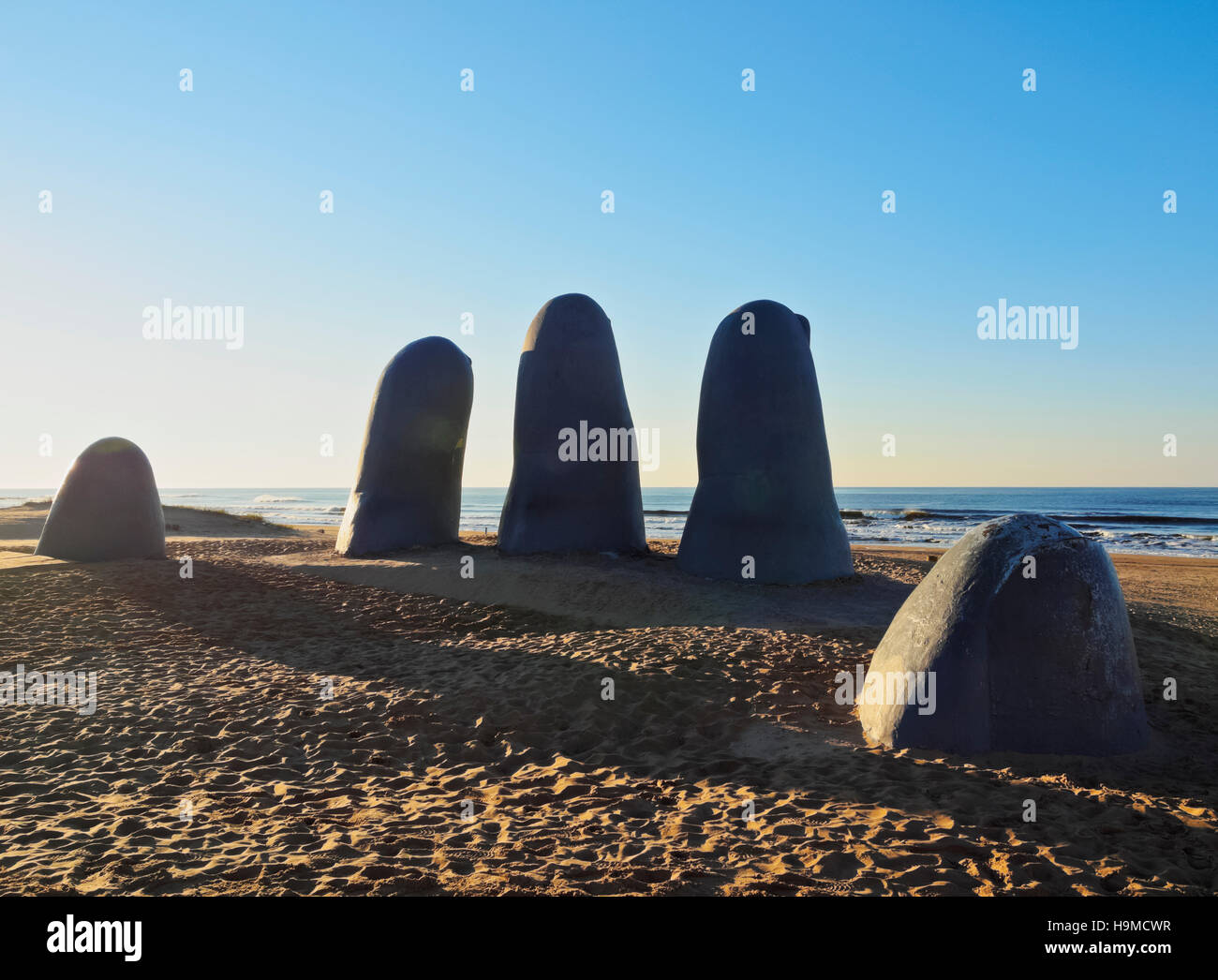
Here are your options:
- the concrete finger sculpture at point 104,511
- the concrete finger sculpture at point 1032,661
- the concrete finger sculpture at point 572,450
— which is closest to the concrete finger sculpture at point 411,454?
the concrete finger sculpture at point 572,450

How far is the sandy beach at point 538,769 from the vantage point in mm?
3174

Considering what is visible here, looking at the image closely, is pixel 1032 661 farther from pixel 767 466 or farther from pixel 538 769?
pixel 767 466

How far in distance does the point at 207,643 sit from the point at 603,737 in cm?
469

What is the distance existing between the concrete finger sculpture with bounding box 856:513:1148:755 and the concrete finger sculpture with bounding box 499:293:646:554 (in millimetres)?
7996

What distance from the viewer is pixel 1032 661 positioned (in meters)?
4.42

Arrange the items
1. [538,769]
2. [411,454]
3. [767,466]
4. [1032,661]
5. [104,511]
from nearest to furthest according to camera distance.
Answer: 1. [1032,661]
2. [538,769]
3. [767,466]
4. [104,511]
5. [411,454]

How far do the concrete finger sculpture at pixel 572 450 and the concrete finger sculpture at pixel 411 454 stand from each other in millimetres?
1822

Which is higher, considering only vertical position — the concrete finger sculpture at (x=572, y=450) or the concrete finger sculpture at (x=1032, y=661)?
the concrete finger sculpture at (x=572, y=450)

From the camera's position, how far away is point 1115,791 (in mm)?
3887

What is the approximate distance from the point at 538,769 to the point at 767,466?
707 cm

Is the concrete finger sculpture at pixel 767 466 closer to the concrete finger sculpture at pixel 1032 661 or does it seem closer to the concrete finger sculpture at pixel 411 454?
the concrete finger sculpture at pixel 411 454

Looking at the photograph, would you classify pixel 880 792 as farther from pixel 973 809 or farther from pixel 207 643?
pixel 207 643

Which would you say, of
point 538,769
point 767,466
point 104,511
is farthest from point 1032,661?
point 104,511
